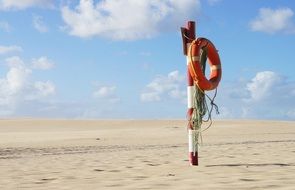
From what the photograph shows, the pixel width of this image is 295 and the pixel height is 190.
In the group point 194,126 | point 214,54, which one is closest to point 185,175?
point 194,126

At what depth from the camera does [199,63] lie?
9.32 meters

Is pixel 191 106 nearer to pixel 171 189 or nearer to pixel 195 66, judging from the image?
pixel 195 66

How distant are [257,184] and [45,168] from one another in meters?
4.76

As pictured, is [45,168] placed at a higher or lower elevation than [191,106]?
lower

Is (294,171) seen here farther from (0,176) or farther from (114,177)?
(0,176)

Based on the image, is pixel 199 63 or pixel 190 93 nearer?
pixel 199 63

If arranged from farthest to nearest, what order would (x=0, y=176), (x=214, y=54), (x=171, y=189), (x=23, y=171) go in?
1. (x=214, y=54)
2. (x=23, y=171)
3. (x=0, y=176)
4. (x=171, y=189)

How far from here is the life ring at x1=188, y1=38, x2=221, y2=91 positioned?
9195 millimetres

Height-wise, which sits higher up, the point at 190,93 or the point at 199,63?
the point at 199,63

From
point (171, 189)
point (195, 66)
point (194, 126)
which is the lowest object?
point (171, 189)

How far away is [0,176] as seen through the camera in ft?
27.1

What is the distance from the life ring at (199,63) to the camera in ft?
30.2

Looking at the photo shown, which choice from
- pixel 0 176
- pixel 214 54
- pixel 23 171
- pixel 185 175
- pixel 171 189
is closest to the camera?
pixel 171 189

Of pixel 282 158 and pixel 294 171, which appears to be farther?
pixel 282 158
